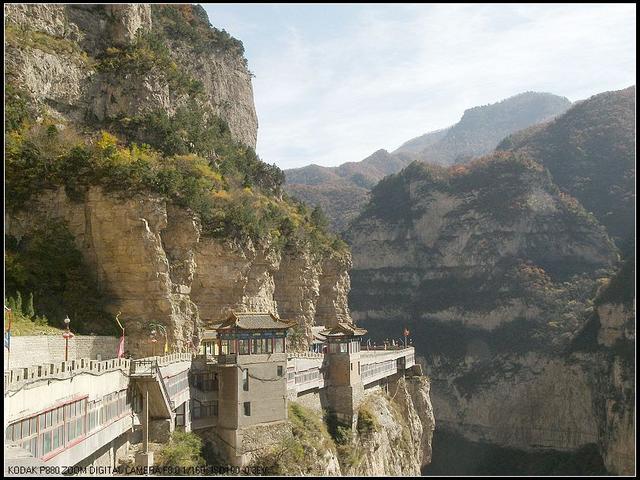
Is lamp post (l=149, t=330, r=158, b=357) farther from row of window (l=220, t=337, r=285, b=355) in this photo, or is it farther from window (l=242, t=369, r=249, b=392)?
window (l=242, t=369, r=249, b=392)

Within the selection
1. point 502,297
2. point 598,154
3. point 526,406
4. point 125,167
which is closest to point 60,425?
point 125,167

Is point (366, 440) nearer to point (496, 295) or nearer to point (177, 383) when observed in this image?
point (177, 383)

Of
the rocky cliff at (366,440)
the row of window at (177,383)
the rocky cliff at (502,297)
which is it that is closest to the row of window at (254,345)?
the row of window at (177,383)

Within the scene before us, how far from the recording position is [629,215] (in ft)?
417

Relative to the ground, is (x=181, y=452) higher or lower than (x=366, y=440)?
higher

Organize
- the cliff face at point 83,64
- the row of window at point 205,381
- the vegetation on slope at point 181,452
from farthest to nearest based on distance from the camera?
the cliff face at point 83,64
the row of window at point 205,381
the vegetation on slope at point 181,452

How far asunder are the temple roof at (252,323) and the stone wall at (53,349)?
5.57 m

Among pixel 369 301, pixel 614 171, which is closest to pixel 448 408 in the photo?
pixel 369 301

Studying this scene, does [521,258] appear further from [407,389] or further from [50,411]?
[50,411]

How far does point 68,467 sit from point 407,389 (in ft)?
152

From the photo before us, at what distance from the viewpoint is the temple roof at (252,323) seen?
3378cm

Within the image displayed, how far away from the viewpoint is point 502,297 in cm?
11725

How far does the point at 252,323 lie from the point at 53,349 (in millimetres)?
9851

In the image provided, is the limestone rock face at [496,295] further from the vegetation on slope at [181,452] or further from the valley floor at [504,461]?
the vegetation on slope at [181,452]
